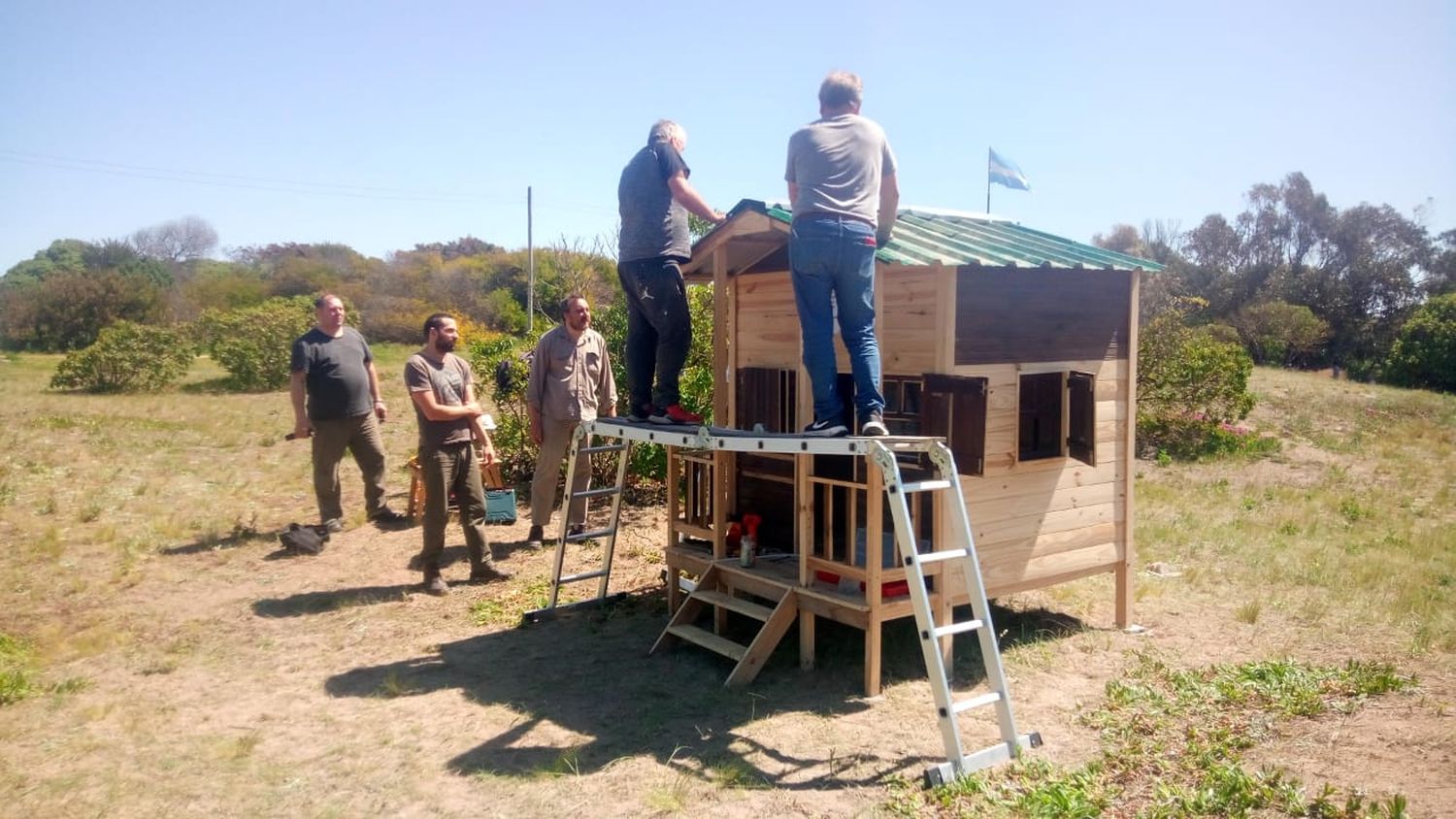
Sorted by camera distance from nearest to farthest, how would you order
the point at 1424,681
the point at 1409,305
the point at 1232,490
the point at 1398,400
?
the point at 1424,681 < the point at 1232,490 < the point at 1398,400 < the point at 1409,305

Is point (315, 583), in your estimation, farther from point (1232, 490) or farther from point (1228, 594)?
point (1232, 490)

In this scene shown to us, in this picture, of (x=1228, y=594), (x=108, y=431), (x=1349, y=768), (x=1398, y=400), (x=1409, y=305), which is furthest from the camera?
(x=1409, y=305)

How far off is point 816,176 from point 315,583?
5.46 m

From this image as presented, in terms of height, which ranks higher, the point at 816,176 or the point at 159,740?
the point at 816,176

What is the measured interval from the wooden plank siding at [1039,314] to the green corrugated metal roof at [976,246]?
137mm

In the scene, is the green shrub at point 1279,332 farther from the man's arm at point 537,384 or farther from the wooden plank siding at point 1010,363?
the man's arm at point 537,384

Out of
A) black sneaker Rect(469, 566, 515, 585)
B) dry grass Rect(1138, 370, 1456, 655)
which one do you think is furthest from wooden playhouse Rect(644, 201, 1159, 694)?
dry grass Rect(1138, 370, 1456, 655)

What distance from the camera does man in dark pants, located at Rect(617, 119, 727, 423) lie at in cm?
557

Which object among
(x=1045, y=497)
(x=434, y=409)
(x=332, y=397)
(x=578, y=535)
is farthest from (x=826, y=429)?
(x=332, y=397)

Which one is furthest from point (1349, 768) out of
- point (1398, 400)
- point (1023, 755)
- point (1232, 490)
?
point (1398, 400)

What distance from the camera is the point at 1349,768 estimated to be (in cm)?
441

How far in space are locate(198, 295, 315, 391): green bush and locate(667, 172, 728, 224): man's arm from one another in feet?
61.7

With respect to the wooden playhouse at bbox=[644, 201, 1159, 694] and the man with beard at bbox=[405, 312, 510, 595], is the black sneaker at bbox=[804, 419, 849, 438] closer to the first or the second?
the wooden playhouse at bbox=[644, 201, 1159, 694]

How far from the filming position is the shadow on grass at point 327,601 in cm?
704
